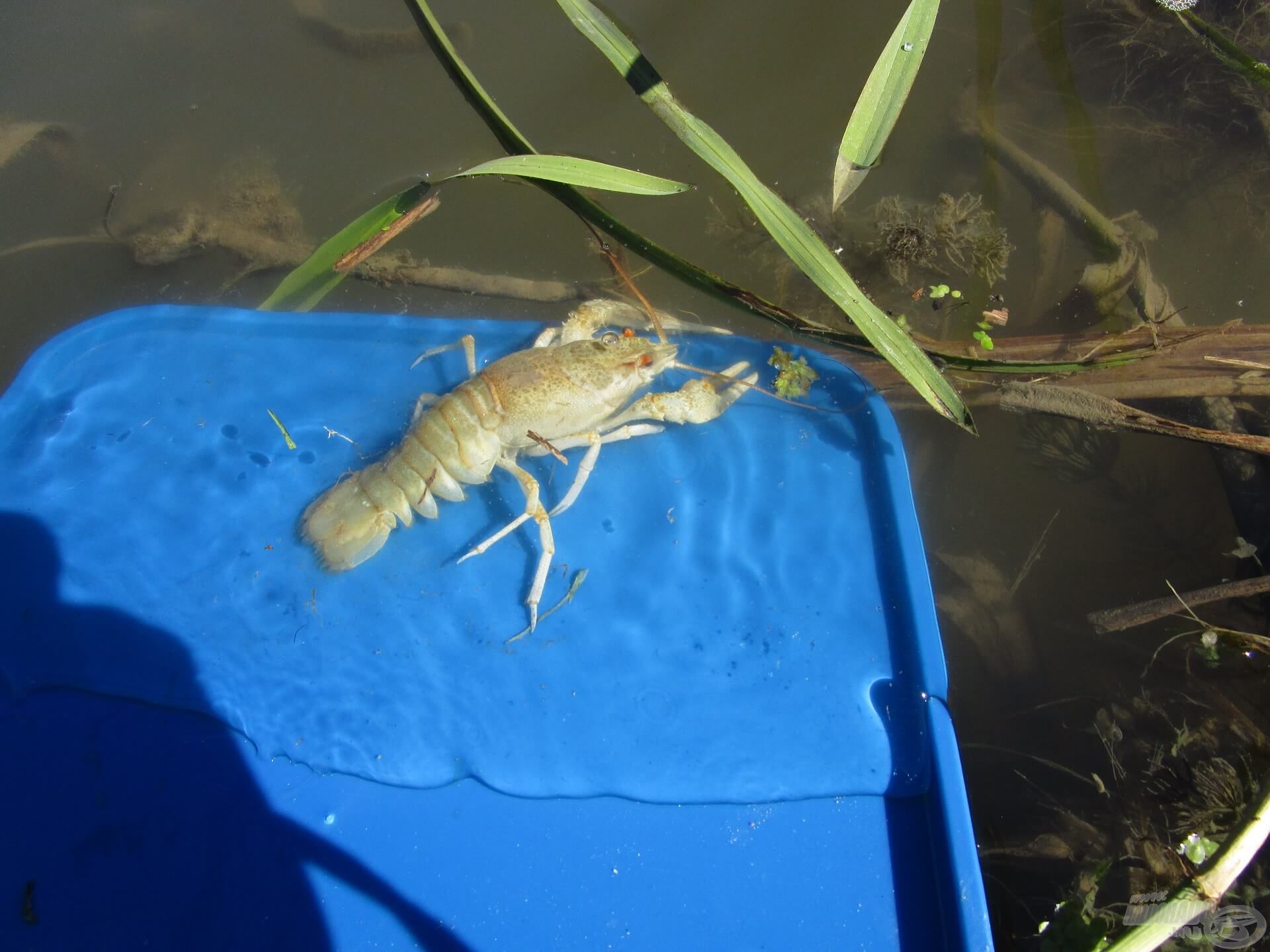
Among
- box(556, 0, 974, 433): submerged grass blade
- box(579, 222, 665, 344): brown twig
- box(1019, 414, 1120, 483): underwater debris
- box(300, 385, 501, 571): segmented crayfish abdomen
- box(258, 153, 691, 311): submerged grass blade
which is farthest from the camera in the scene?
box(1019, 414, 1120, 483): underwater debris

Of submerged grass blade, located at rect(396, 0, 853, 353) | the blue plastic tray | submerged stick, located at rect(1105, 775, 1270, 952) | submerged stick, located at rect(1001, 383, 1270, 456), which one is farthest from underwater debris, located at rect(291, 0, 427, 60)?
submerged stick, located at rect(1105, 775, 1270, 952)

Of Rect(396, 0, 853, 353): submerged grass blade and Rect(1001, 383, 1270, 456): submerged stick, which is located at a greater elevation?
Rect(396, 0, 853, 353): submerged grass blade

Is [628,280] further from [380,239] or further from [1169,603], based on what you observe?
[1169,603]

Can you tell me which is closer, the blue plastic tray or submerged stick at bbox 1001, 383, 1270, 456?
the blue plastic tray

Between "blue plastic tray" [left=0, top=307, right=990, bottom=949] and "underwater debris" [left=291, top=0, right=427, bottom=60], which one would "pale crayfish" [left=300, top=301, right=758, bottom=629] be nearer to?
"blue plastic tray" [left=0, top=307, right=990, bottom=949]

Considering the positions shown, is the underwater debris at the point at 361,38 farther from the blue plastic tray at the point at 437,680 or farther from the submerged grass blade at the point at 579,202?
the blue plastic tray at the point at 437,680

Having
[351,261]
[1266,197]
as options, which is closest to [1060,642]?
[1266,197]
